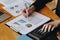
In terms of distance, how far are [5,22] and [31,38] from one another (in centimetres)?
31

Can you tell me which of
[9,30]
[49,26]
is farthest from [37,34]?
[9,30]

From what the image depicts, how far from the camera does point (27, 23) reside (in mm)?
1478

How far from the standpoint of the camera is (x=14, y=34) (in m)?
1.40

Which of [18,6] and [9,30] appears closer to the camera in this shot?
[9,30]

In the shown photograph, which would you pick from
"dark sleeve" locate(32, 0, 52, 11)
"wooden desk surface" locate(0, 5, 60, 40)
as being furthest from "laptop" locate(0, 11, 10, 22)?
"dark sleeve" locate(32, 0, 52, 11)

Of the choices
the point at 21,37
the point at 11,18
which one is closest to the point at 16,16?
the point at 11,18

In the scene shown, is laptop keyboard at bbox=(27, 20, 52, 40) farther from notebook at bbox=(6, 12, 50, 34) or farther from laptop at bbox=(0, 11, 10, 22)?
laptop at bbox=(0, 11, 10, 22)

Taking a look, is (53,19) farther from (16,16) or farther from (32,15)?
(16,16)

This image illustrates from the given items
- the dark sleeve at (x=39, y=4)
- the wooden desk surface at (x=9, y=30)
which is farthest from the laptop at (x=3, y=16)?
the dark sleeve at (x=39, y=4)

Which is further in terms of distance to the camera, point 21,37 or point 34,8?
point 34,8

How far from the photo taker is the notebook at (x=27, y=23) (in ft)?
4.65

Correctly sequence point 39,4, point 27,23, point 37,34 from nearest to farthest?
point 37,34
point 27,23
point 39,4

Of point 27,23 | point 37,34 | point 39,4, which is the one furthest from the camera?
point 39,4

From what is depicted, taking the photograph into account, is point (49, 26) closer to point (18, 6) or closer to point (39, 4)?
point (39, 4)
